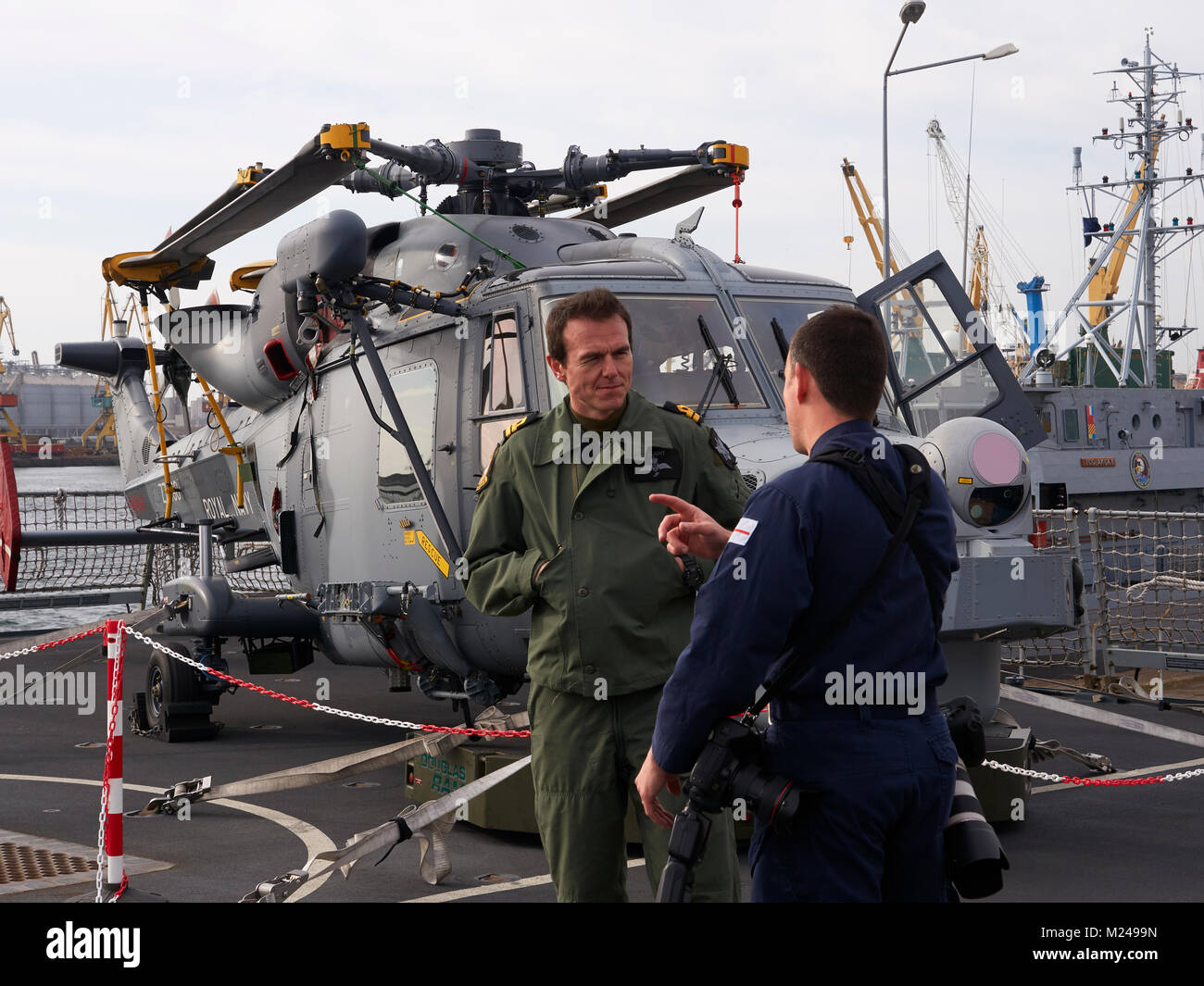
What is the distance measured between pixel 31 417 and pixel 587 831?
451ft

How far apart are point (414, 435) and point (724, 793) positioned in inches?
209

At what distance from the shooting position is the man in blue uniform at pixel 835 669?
2.89 metres

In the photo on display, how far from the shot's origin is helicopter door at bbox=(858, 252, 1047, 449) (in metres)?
7.57

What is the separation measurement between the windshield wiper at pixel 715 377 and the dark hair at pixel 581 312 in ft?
9.60

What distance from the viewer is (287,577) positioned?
964cm

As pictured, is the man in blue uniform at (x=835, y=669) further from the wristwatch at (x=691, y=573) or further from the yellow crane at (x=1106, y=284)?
the yellow crane at (x=1106, y=284)

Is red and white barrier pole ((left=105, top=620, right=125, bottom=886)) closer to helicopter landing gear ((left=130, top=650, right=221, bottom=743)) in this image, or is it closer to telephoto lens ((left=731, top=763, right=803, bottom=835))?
telephoto lens ((left=731, top=763, right=803, bottom=835))

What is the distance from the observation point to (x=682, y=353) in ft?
24.1

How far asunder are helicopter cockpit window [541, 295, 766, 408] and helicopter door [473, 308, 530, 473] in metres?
0.25

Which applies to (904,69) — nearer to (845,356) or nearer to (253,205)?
(253,205)

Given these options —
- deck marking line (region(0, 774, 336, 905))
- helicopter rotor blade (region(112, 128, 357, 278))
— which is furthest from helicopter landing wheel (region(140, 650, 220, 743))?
helicopter rotor blade (region(112, 128, 357, 278))

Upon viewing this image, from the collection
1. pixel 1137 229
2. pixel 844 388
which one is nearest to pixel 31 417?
pixel 1137 229

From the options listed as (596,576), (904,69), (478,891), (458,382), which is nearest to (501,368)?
(458,382)
